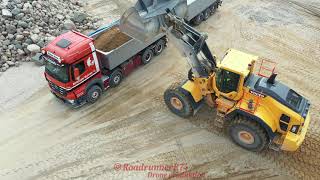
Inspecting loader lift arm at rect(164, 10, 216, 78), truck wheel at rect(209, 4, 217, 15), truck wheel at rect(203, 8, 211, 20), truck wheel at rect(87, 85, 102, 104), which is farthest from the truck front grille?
truck wheel at rect(209, 4, 217, 15)

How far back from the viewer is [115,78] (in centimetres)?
1418

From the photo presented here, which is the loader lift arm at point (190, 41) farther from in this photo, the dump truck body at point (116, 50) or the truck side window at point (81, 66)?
the truck side window at point (81, 66)

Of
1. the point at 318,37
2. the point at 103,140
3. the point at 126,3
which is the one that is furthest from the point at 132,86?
the point at 318,37

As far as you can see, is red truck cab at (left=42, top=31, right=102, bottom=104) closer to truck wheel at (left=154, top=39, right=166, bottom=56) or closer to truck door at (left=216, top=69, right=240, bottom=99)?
truck wheel at (left=154, top=39, right=166, bottom=56)

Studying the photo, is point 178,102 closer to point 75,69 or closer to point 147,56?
point 147,56

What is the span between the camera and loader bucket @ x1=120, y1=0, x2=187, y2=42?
37.6 feet

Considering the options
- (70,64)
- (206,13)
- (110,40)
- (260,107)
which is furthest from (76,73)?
(206,13)

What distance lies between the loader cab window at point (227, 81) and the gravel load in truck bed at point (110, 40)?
474 centimetres

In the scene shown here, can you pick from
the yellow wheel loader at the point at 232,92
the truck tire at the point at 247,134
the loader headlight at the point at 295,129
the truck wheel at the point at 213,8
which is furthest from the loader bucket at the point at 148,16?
the truck wheel at the point at 213,8

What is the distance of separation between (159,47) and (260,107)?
6533 mm

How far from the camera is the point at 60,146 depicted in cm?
1210

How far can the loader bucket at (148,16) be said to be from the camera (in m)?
11.4

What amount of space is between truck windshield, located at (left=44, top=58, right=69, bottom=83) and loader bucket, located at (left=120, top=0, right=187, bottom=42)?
106 inches

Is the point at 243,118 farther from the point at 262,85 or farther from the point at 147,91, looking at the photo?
the point at 147,91
